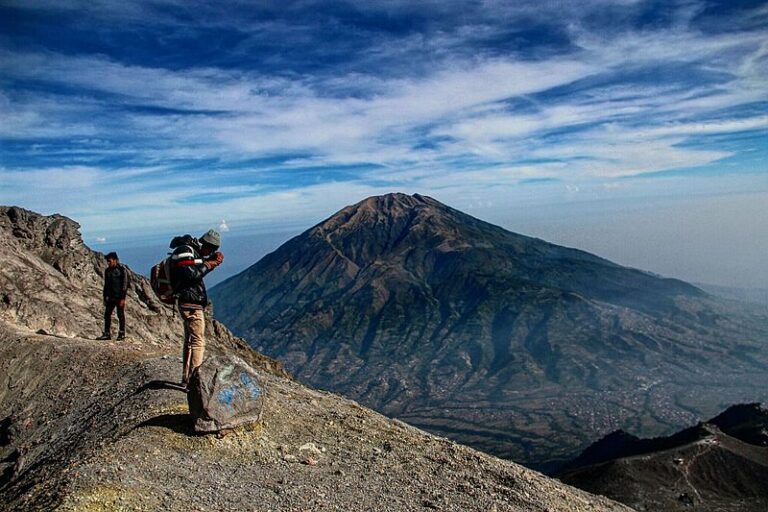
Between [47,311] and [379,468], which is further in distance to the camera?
[47,311]

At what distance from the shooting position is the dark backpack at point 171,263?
14.8 metres

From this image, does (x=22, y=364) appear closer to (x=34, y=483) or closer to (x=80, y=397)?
(x=80, y=397)

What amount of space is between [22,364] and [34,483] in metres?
14.9

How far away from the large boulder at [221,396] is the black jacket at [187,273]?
195cm

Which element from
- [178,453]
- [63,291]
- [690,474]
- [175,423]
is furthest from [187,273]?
[690,474]

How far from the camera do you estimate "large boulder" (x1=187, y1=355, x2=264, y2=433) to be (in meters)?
14.0

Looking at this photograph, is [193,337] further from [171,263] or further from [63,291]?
[63,291]

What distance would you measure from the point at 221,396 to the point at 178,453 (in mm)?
1754

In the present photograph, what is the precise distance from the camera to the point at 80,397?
800 inches

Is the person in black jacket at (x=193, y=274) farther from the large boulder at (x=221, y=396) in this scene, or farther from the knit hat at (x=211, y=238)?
the large boulder at (x=221, y=396)

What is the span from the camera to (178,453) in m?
13.4

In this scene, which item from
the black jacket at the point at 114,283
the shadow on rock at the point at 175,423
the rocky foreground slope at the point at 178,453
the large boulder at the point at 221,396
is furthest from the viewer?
the black jacket at the point at 114,283

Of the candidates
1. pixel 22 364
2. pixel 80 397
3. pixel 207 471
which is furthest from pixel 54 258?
pixel 207 471

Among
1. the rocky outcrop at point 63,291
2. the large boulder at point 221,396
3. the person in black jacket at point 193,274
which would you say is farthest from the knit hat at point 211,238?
the rocky outcrop at point 63,291
